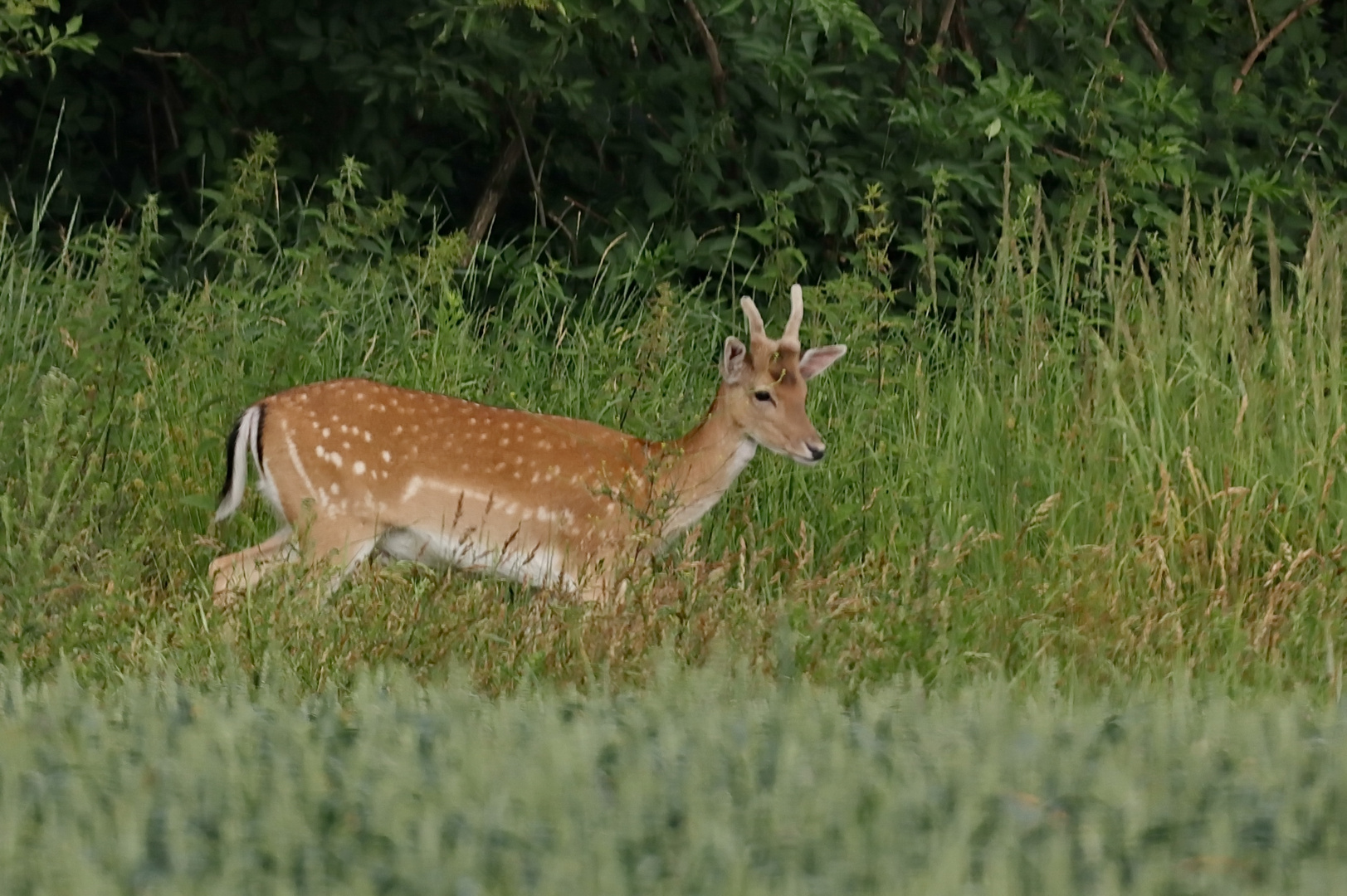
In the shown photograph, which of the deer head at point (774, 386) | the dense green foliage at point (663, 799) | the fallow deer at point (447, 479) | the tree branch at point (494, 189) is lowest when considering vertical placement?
the tree branch at point (494, 189)

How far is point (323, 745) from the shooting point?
4105 millimetres

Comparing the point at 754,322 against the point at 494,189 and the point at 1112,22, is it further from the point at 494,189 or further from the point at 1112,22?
the point at 1112,22

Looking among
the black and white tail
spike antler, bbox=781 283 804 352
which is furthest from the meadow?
spike antler, bbox=781 283 804 352

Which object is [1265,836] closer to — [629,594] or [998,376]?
[629,594]

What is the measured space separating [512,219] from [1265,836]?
26.6 feet

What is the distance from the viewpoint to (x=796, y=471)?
8.30 m

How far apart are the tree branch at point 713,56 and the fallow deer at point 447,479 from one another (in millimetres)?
2830

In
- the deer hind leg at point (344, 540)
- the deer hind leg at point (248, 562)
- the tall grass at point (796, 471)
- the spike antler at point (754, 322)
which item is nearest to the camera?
the tall grass at point (796, 471)

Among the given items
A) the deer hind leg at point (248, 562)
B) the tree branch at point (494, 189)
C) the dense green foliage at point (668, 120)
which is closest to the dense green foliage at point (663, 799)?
the deer hind leg at point (248, 562)

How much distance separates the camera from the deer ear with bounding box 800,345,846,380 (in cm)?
804

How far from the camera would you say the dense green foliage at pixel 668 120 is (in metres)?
10.1

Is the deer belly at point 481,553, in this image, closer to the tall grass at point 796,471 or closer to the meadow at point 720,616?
the tall grass at point 796,471

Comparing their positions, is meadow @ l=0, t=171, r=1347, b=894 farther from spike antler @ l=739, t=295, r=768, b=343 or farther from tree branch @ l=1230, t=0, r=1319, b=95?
tree branch @ l=1230, t=0, r=1319, b=95

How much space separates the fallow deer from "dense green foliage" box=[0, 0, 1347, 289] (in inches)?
83.1
